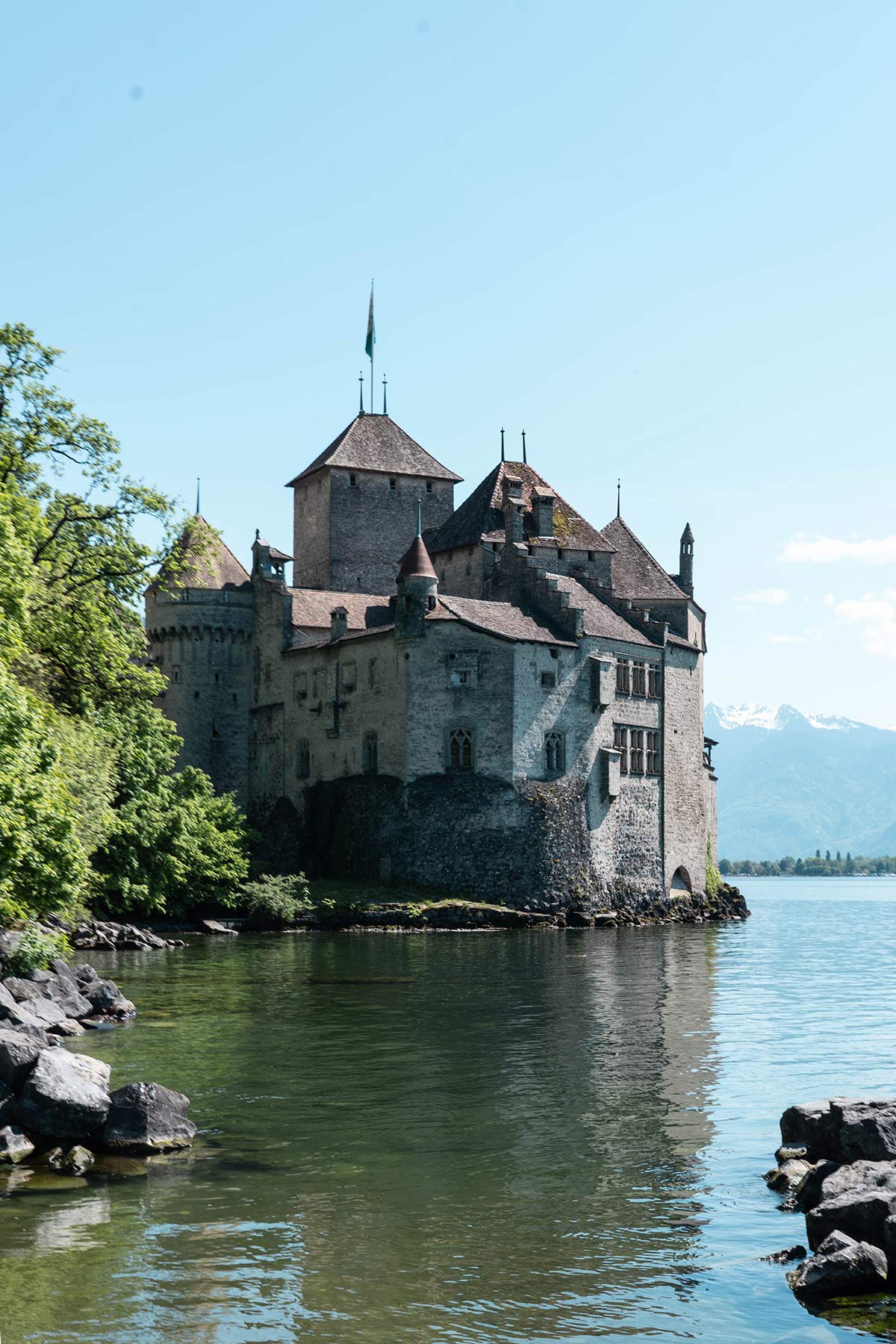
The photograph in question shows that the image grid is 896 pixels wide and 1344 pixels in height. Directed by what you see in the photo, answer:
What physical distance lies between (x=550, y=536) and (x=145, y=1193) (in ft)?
211

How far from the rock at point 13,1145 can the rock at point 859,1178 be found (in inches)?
387

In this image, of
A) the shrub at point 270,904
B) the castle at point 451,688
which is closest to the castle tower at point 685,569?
the castle at point 451,688

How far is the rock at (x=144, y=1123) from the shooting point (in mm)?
19156

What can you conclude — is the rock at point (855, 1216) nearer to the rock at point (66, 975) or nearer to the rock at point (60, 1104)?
the rock at point (60, 1104)

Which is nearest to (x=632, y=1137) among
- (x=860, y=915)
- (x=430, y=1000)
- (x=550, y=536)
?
(x=430, y=1000)

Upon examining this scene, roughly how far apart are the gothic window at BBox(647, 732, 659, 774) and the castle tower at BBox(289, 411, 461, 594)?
65.9 feet

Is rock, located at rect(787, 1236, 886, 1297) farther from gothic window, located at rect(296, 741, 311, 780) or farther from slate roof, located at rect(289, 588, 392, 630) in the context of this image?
slate roof, located at rect(289, 588, 392, 630)

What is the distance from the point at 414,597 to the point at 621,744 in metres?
13.8

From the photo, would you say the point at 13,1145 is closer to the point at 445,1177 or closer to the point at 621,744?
the point at 445,1177

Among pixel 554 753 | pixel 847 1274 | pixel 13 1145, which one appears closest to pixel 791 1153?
pixel 847 1274

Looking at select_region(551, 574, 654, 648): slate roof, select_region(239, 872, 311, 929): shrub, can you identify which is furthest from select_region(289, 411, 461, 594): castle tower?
select_region(239, 872, 311, 929): shrub

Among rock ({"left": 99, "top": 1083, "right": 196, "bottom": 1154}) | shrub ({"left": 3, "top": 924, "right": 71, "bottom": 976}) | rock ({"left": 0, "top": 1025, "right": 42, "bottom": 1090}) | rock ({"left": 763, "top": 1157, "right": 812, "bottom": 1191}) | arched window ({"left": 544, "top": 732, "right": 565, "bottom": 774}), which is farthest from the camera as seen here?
arched window ({"left": 544, "top": 732, "right": 565, "bottom": 774})

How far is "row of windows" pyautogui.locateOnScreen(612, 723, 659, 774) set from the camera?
7519 centimetres

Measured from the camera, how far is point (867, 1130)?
57.3 feet
